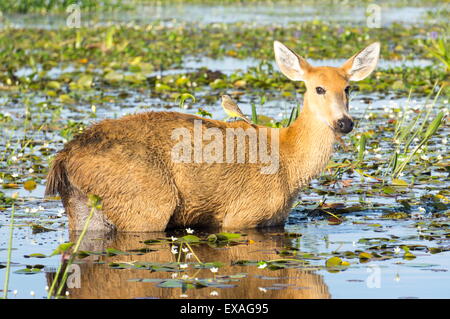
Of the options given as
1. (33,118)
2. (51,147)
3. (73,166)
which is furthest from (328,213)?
(33,118)

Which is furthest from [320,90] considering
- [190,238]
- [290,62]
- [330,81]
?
[190,238]

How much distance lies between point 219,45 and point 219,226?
1625 centimetres

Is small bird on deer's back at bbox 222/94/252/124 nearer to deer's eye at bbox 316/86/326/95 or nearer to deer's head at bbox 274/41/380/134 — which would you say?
deer's head at bbox 274/41/380/134

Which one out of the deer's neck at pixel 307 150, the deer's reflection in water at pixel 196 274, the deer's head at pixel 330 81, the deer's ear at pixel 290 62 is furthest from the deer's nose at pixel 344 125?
the deer's reflection in water at pixel 196 274

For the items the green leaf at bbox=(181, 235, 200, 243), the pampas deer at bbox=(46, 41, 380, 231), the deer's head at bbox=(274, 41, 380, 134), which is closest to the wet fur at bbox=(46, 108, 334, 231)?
the pampas deer at bbox=(46, 41, 380, 231)

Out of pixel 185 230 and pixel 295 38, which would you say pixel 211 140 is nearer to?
pixel 185 230

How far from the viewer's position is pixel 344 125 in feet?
29.0

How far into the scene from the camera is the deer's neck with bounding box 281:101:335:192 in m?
9.37

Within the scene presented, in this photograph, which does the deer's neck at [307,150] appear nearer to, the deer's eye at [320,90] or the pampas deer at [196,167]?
the pampas deer at [196,167]

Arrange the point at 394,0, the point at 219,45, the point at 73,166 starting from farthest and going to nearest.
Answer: the point at 394,0 < the point at 219,45 < the point at 73,166

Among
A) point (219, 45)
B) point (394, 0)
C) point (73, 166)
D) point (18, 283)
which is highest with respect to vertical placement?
point (394, 0)

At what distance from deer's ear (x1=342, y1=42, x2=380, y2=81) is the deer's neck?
66 centimetres

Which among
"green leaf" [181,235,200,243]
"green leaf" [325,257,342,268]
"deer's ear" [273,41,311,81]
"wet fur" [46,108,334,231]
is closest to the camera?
"green leaf" [325,257,342,268]

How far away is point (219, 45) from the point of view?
25.3 metres
